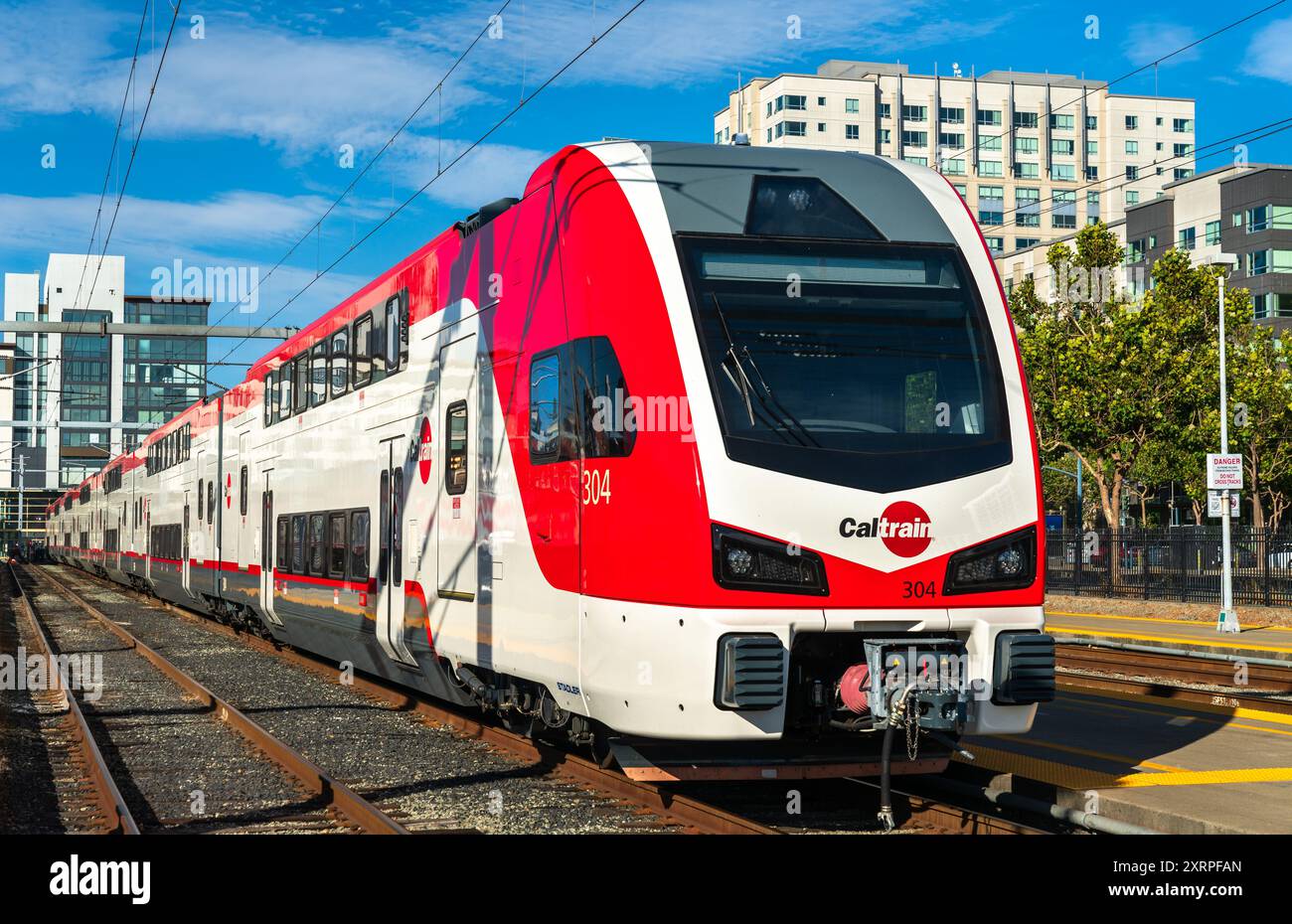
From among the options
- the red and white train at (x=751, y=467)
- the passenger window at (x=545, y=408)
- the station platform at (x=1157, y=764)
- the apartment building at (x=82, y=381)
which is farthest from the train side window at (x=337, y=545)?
the apartment building at (x=82, y=381)

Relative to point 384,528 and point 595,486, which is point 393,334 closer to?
point 384,528

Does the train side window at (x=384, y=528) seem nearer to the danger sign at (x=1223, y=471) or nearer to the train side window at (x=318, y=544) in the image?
the train side window at (x=318, y=544)

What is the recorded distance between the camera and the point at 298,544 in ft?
54.5

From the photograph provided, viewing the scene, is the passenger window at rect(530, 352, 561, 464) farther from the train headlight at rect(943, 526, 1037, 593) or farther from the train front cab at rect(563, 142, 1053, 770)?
the train headlight at rect(943, 526, 1037, 593)

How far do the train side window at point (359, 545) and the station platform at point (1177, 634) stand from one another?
41.2ft

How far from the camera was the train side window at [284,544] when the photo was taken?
17188 mm

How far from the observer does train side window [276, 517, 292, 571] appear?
17.2 meters

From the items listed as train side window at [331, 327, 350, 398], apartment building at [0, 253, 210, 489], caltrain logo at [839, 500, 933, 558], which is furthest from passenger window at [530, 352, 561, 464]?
apartment building at [0, 253, 210, 489]

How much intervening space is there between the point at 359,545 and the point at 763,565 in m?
6.91

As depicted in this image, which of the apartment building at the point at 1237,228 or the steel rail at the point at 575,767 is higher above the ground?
the apartment building at the point at 1237,228

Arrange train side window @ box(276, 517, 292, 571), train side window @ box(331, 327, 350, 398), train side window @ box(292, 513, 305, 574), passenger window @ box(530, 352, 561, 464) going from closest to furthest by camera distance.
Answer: passenger window @ box(530, 352, 561, 464) < train side window @ box(331, 327, 350, 398) < train side window @ box(292, 513, 305, 574) < train side window @ box(276, 517, 292, 571)

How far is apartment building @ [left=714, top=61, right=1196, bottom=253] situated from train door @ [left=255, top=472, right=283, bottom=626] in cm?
9229

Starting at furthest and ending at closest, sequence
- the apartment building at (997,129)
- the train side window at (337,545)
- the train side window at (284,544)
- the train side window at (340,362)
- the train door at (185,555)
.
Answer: the apartment building at (997,129) → the train door at (185,555) → the train side window at (284,544) → the train side window at (340,362) → the train side window at (337,545)
